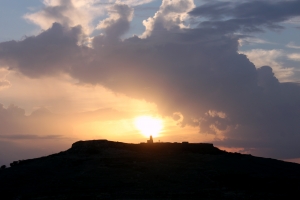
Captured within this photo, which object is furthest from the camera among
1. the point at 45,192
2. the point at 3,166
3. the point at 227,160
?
the point at 3,166

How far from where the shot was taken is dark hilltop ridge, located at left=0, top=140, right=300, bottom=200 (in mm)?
53938

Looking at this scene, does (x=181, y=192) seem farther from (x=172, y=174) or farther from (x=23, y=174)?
(x=23, y=174)

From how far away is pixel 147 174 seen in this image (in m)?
59.7

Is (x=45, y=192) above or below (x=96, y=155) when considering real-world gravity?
below

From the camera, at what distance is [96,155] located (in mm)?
68438

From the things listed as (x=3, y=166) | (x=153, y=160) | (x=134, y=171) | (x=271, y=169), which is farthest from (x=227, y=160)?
(x=3, y=166)

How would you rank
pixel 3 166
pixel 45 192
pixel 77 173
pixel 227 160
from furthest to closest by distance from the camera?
pixel 3 166
pixel 227 160
pixel 77 173
pixel 45 192

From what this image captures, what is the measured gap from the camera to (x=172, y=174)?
60031 mm

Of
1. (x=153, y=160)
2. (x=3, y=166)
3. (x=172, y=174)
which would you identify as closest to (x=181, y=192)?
(x=172, y=174)

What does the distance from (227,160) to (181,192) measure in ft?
56.7

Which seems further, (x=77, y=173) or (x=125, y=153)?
(x=125, y=153)

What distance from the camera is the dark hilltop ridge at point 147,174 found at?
177ft

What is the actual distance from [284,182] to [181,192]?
628 inches

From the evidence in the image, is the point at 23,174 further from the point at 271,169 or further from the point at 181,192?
the point at 271,169
